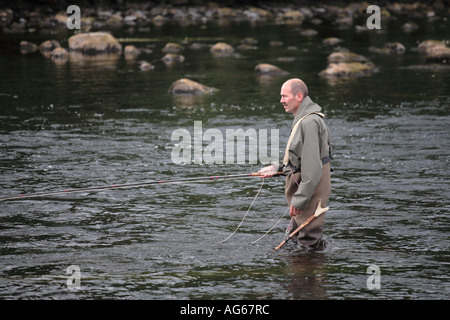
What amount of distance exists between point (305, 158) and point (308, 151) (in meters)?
0.08

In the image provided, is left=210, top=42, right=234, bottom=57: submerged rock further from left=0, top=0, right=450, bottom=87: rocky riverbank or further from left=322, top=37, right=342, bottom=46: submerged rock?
left=322, top=37, right=342, bottom=46: submerged rock

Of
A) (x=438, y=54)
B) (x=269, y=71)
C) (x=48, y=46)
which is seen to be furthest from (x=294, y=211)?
(x=48, y=46)

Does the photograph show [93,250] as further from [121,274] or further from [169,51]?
[169,51]

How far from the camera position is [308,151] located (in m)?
7.98

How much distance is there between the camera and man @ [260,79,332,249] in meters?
7.98

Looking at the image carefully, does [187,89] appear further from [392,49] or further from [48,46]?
[48,46]

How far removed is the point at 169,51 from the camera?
3481cm

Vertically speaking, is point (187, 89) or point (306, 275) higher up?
point (187, 89)

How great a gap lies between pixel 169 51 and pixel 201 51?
1.45 m

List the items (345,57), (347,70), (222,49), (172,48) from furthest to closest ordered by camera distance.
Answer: (172,48), (222,49), (345,57), (347,70)

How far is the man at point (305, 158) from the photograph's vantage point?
7.98 metres

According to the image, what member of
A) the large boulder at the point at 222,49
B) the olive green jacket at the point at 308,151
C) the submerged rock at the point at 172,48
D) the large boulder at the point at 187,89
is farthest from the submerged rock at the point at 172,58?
the olive green jacket at the point at 308,151
